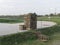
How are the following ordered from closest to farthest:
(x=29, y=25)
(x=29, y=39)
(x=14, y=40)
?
(x=14, y=40), (x=29, y=39), (x=29, y=25)

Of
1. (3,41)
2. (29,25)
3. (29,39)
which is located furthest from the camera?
(29,25)

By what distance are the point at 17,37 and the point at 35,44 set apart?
1058mm

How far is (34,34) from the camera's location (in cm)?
1134

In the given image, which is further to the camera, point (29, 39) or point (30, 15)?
point (30, 15)

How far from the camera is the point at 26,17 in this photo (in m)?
14.0

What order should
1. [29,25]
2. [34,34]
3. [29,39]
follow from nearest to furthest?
1. [29,39]
2. [34,34]
3. [29,25]

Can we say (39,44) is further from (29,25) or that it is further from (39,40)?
(29,25)

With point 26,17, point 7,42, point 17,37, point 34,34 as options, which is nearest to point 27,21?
point 26,17

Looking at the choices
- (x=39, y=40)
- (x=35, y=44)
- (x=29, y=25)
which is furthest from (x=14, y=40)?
(x=29, y=25)

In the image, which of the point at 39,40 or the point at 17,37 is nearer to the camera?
the point at 17,37

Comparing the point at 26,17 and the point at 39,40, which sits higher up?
the point at 26,17

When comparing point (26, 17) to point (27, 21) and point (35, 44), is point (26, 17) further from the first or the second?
point (35, 44)

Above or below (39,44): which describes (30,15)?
above

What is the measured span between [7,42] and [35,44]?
1.73m
